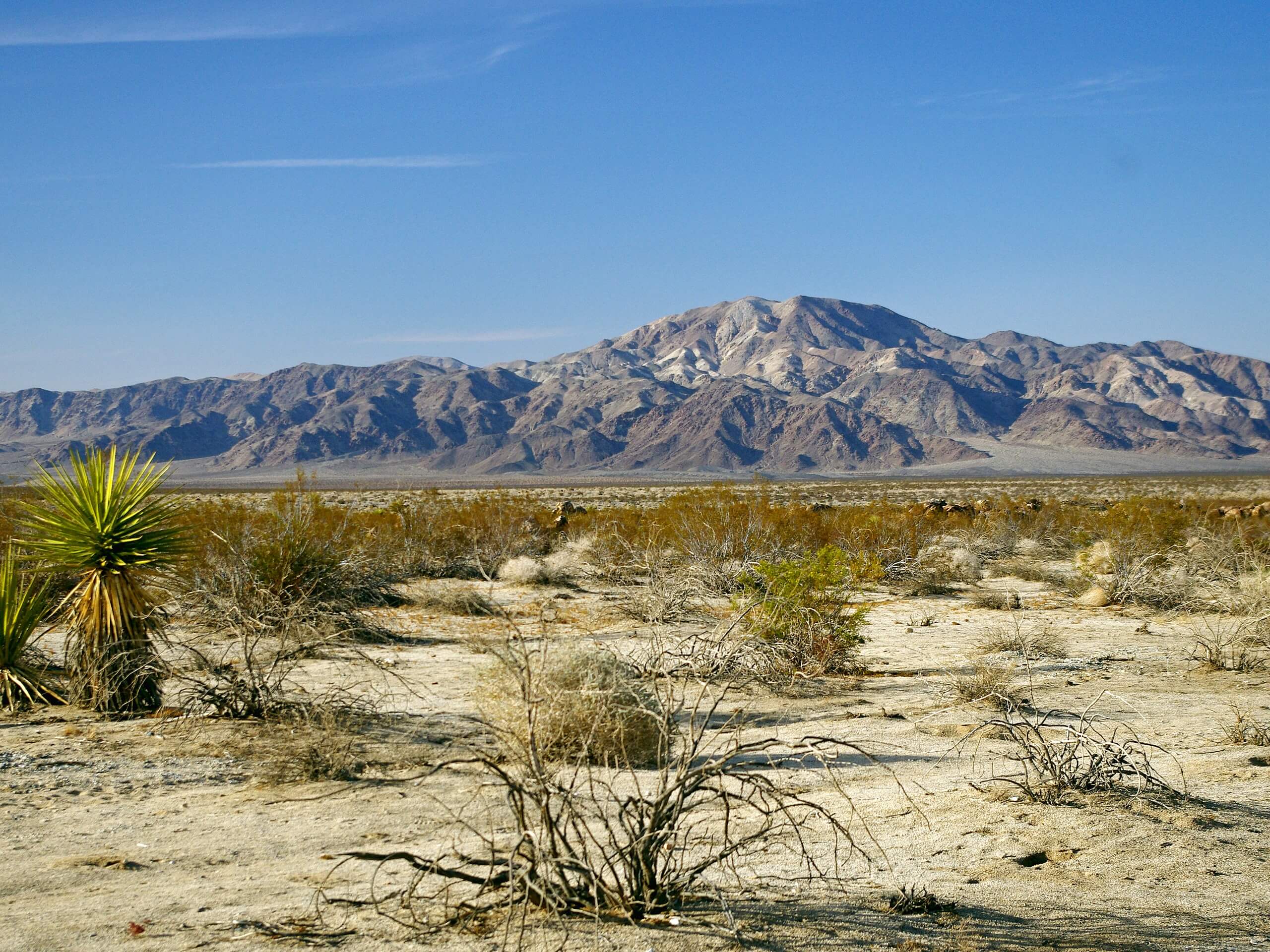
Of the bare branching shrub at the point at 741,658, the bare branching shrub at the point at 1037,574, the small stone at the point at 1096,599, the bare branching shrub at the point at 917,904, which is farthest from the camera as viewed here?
the bare branching shrub at the point at 1037,574

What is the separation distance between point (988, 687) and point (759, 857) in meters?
5.22

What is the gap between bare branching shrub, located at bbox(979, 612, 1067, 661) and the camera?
11.9m

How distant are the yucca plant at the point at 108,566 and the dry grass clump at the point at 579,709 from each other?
3.13 meters

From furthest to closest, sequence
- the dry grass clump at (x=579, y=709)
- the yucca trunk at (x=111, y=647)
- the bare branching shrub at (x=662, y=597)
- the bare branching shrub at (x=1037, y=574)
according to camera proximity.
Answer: the bare branching shrub at (x=1037, y=574) → the bare branching shrub at (x=662, y=597) → the yucca trunk at (x=111, y=647) → the dry grass clump at (x=579, y=709)

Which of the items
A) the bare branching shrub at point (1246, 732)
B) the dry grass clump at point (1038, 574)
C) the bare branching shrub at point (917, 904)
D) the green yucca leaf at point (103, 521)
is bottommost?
the dry grass clump at point (1038, 574)

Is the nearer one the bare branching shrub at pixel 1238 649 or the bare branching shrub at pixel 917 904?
the bare branching shrub at pixel 917 904

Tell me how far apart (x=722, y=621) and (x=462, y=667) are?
3.20m

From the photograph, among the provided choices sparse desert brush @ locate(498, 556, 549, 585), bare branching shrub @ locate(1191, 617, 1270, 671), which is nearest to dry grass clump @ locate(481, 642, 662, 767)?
bare branching shrub @ locate(1191, 617, 1270, 671)

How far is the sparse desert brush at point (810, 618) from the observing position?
458 inches

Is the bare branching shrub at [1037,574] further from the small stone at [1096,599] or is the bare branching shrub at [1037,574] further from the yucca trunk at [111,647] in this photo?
the yucca trunk at [111,647]

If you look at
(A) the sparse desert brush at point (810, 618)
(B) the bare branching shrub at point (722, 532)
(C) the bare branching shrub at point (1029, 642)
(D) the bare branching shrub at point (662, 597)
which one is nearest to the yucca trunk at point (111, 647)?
(D) the bare branching shrub at point (662, 597)

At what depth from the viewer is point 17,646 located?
351 inches

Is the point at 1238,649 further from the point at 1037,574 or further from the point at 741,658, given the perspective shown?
the point at 1037,574

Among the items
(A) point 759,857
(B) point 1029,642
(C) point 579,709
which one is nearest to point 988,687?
(B) point 1029,642
